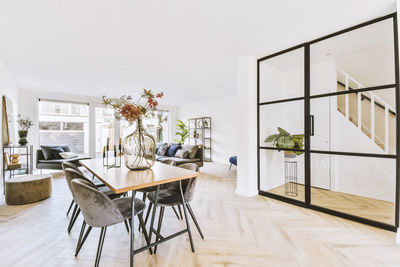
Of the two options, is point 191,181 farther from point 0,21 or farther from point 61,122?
point 61,122

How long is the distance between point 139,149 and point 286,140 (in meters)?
2.35

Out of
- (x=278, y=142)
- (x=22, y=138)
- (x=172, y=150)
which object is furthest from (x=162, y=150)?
Answer: (x=278, y=142)

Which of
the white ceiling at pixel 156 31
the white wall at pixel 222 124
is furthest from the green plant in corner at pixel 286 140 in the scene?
the white wall at pixel 222 124

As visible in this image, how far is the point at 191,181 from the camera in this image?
1890mm

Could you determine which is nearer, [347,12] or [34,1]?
[34,1]

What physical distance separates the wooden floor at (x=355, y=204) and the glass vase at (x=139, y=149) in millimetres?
2423

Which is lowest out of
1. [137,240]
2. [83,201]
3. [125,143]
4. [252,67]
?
[137,240]

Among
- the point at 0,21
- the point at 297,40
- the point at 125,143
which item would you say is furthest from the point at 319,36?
the point at 0,21

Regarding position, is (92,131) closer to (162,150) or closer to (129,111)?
(162,150)

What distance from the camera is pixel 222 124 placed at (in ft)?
22.0

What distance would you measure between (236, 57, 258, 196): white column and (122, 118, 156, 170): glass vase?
5.88 feet

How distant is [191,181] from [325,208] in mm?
2041

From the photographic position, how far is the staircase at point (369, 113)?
8.19 feet

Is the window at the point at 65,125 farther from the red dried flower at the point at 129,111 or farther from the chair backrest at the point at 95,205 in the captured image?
the chair backrest at the point at 95,205
